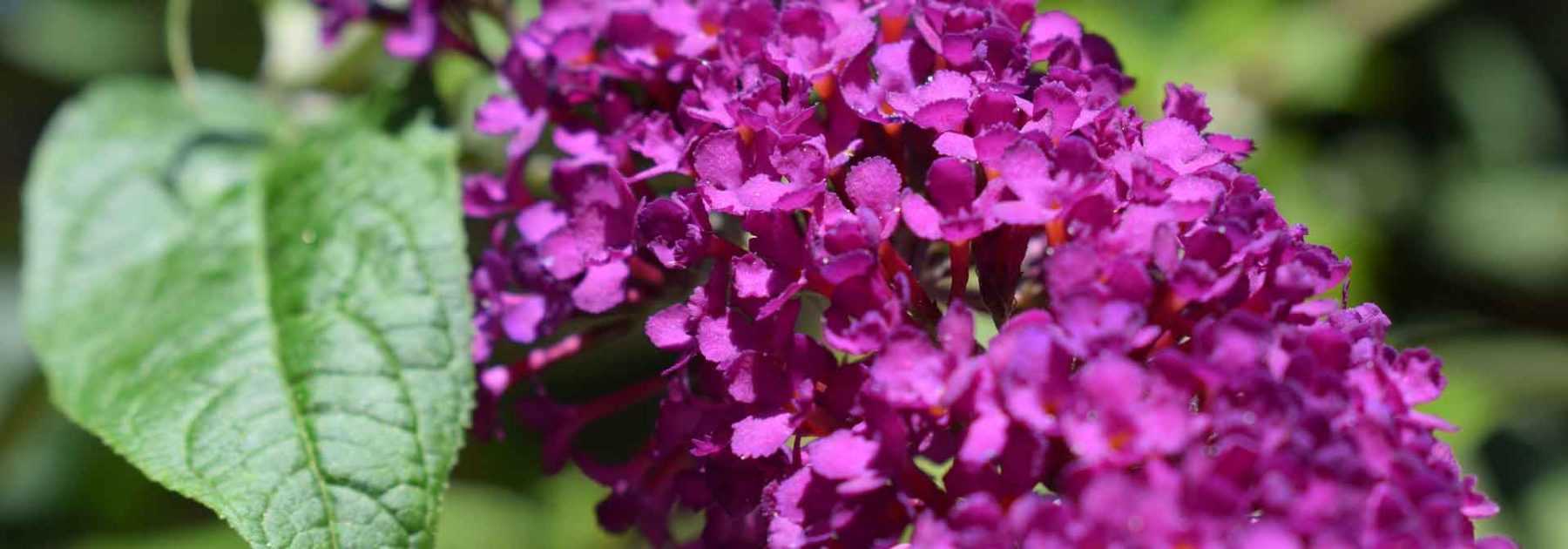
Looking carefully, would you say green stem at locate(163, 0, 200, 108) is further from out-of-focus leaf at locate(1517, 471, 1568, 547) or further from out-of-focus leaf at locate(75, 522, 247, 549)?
out-of-focus leaf at locate(1517, 471, 1568, 547)

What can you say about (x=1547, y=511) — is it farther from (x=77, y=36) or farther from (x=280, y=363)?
(x=77, y=36)

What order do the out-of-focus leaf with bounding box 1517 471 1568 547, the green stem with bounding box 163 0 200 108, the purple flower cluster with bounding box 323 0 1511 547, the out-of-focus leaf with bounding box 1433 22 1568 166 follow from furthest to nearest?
1. the out-of-focus leaf with bounding box 1433 22 1568 166
2. the out-of-focus leaf with bounding box 1517 471 1568 547
3. the green stem with bounding box 163 0 200 108
4. the purple flower cluster with bounding box 323 0 1511 547

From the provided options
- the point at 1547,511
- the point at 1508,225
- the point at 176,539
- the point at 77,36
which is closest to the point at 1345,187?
the point at 1508,225

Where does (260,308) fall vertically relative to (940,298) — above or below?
below

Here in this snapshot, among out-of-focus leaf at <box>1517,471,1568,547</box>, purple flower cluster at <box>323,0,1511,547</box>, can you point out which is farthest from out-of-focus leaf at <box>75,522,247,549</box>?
out-of-focus leaf at <box>1517,471,1568,547</box>

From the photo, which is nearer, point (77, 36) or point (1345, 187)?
point (1345, 187)

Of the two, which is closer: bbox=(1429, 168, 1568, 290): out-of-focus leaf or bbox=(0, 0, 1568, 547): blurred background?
bbox=(0, 0, 1568, 547): blurred background
